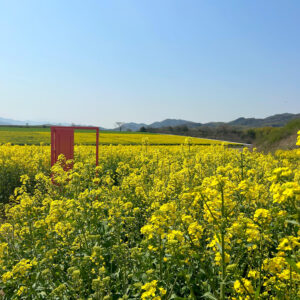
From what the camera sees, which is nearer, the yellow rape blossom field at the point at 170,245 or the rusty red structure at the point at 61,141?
the yellow rape blossom field at the point at 170,245

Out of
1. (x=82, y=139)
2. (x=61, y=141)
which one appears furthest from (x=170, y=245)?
(x=82, y=139)

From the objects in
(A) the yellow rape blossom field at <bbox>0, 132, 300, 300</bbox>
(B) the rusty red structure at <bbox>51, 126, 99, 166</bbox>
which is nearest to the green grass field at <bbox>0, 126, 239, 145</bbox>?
(B) the rusty red structure at <bbox>51, 126, 99, 166</bbox>

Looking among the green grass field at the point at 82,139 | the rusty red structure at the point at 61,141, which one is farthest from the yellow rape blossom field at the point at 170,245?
the green grass field at the point at 82,139

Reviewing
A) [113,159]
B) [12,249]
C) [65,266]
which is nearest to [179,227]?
[65,266]

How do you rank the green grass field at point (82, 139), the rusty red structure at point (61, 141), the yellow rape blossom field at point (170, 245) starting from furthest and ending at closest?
the green grass field at point (82, 139), the rusty red structure at point (61, 141), the yellow rape blossom field at point (170, 245)

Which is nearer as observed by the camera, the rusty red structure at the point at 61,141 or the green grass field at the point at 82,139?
the rusty red structure at the point at 61,141

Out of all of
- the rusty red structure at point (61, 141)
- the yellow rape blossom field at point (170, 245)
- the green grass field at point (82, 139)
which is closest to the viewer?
the yellow rape blossom field at point (170, 245)

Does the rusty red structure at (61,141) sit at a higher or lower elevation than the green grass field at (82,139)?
higher

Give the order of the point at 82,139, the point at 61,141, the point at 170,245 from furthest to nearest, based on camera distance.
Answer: the point at 82,139 → the point at 61,141 → the point at 170,245

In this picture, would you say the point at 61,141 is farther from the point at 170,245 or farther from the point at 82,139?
the point at 82,139

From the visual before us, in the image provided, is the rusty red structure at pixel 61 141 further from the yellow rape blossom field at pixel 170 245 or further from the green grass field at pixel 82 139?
the green grass field at pixel 82 139

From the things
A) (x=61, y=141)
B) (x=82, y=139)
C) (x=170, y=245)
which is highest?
(x=61, y=141)

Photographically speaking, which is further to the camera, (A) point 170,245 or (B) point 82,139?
(B) point 82,139

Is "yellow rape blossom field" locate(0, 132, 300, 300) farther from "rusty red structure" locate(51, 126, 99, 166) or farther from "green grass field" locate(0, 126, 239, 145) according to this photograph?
"green grass field" locate(0, 126, 239, 145)
